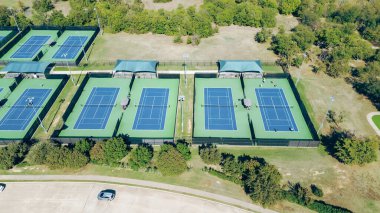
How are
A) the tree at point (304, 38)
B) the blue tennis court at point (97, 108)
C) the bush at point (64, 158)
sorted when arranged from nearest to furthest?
the bush at point (64, 158) → the blue tennis court at point (97, 108) → the tree at point (304, 38)

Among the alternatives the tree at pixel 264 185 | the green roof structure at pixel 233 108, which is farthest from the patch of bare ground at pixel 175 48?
the tree at pixel 264 185

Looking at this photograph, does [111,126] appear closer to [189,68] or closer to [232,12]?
[189,68]

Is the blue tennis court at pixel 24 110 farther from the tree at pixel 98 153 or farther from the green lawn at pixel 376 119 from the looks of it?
the green lawn at pixel 376 119

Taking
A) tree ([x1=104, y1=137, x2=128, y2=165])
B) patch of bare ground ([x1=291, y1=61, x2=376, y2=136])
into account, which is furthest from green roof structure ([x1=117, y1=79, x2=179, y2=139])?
patch of bare ground ([x1=291, y1=61, x2=376, y2=136])

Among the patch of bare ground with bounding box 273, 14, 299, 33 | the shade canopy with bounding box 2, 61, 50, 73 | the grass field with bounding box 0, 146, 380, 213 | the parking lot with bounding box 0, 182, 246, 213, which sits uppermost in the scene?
the patch of bare ground with bounding box 273, 14, 299, 33

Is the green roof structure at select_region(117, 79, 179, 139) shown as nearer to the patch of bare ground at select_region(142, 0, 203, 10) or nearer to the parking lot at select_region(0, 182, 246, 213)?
the parking lot at select_region(0, 182, 246, 213)

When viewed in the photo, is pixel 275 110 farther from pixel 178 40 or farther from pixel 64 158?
pixel 64 158

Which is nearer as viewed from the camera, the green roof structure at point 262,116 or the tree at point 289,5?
the green roof structure at point 262,116
